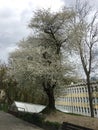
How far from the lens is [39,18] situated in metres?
30.8

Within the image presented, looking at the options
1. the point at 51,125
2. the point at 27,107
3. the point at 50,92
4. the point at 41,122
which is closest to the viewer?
the point at 51,125

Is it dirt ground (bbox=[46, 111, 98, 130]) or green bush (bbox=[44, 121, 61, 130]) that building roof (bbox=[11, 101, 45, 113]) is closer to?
dirt ground (bbox=[46, 111, 98, 130])

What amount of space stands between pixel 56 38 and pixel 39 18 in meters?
2.80

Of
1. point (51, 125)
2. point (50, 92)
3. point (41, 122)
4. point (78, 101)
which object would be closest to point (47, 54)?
point (50, 92)

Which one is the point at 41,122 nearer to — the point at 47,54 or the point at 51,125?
the point at 51,125

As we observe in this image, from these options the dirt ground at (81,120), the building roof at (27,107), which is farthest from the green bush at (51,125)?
the building roof at (27,107)

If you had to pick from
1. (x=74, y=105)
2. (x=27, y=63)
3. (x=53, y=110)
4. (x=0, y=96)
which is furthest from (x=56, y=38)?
(x=74, y=105)

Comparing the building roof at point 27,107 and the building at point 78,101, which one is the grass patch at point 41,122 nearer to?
the building roof at point 27,107

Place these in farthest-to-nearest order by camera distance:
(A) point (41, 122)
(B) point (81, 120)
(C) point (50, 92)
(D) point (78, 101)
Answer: (D) point (78, 101) < (C) point (50, 92) < (A) point (41, 122) < (B) point (81, 120)

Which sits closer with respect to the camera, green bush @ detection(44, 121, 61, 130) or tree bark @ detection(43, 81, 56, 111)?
green bush @ detection(44, 121, 61, 130)

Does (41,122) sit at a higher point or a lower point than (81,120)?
lower

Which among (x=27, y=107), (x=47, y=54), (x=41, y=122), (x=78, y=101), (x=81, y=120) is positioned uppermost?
(x=47, y=54)

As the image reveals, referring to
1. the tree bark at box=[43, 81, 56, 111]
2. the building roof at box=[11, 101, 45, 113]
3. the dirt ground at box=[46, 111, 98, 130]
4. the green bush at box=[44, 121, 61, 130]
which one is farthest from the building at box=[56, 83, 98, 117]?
the green bush at box=[44, 121, 61, 130]

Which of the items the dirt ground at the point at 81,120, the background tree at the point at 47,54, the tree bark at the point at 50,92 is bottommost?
the dirt ground at the point at 81,120
